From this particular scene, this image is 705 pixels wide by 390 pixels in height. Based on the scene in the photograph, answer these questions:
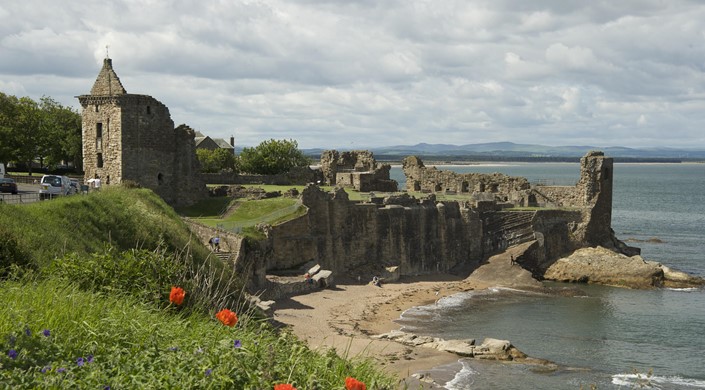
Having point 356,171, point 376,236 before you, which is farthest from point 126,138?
point 356,171

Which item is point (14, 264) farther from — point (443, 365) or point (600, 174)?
point (600, 174)

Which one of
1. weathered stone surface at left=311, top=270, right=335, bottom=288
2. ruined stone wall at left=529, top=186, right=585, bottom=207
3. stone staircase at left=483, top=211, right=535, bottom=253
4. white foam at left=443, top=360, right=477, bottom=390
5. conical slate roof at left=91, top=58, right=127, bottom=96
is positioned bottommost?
white foam at left=443, top=360, right=477, bottom=390

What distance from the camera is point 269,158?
82.9 m

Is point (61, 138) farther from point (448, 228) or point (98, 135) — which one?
point (448, 228)

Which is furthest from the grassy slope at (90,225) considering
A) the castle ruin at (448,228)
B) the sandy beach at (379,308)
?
the castle ruin at (448,228)

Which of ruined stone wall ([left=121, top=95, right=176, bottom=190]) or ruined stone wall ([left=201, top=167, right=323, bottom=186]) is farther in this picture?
ruined stone wall ([left=201, top=167, right=323, bottom=186])

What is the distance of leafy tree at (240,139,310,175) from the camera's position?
82250mm

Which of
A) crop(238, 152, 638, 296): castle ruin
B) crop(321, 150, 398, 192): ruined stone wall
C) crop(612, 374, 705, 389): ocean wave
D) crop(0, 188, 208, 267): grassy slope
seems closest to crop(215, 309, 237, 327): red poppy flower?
crop(0, 188, 208, 267): grassy slope

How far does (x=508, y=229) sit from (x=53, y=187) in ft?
124

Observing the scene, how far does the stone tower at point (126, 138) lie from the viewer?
49062 millimetres

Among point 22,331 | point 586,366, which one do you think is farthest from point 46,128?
point 22,331

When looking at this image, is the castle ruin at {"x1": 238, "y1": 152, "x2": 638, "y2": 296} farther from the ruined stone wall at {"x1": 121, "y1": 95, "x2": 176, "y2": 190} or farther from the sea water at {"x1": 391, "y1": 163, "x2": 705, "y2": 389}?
the ruined stone wall at {"x1": 121, "y1": 95, "x2": 176, "y2": 190}

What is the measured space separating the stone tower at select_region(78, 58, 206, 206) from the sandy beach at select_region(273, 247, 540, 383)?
1167cm

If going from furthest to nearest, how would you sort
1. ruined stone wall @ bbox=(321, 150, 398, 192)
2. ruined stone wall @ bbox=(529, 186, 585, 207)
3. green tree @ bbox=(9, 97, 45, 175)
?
1. ruined stone wall @ bbox=(529, 186, 585, 207)
2. ruined stone wall @ bbox=(321, 150, 398, 192)
3. green tree @ bbox=(9, 97, 45, 175)
